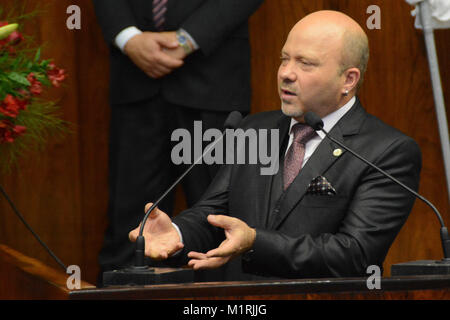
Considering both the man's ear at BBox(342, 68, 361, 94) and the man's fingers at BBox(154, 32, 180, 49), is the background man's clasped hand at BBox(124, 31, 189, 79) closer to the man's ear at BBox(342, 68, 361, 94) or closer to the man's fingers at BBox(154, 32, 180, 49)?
the man's fingers at BBox(154, 32, 180, 49)

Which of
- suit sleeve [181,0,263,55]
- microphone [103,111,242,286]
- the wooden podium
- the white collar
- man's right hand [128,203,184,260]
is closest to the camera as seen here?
the wooden podium

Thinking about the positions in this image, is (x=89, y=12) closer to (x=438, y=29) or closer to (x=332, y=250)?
(x=438, y=29)

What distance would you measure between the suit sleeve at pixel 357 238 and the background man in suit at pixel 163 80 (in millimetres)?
759

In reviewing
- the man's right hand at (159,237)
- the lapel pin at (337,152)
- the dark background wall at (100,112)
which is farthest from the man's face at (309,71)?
the dark background wall at (100,112)

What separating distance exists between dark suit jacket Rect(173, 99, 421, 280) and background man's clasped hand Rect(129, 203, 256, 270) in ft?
0.17

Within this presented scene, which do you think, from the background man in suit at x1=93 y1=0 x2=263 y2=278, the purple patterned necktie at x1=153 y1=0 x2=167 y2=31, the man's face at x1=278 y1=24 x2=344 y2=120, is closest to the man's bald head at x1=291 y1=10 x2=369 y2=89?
the man's face at x1=278 y1=24 x2=344 y2=120

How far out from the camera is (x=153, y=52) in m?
2.57

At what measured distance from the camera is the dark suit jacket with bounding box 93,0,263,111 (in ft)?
8.40

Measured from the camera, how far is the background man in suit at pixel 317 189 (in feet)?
6.04

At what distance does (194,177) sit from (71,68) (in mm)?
601

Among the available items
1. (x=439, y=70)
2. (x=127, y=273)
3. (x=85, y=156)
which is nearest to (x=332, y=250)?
(x=127, y=273)
